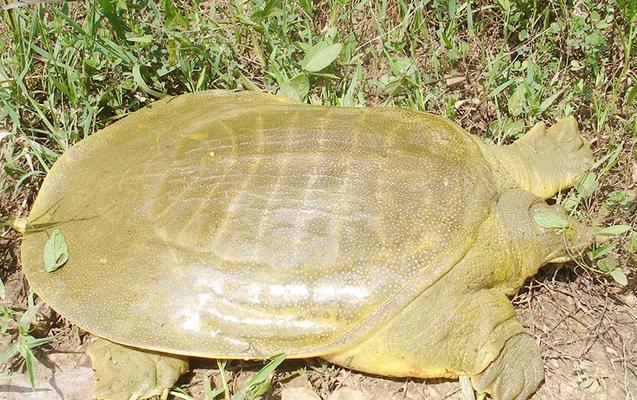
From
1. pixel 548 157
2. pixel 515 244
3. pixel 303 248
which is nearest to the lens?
pixel 303 248

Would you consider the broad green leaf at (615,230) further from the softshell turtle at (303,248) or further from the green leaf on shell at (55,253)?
the green leaf on shell at (55,253)

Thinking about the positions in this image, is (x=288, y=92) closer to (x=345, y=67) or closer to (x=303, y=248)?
(x=345, y=67)

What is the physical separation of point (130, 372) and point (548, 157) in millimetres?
1891

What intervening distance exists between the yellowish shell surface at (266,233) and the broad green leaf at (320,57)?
1.80ft

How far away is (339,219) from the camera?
7.26ft

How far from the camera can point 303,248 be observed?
2.19 m

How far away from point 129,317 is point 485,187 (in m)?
1.35

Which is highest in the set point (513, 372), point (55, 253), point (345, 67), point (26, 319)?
point (345, 67)

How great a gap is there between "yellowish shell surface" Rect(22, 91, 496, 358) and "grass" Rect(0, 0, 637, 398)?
0.60m

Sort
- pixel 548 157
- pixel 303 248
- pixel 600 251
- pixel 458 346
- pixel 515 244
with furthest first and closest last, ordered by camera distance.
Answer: pixel 548 157, pixel 600 251, pixel 515 244, pixel 458 346, pixel 303 248

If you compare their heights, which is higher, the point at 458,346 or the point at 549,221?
the point at 549,221

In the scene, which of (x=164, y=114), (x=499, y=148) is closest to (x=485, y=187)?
(x=499, y=148)

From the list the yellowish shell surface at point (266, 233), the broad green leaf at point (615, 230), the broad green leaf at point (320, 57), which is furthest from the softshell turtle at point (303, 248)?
the broad green leaf at point (320, 57)

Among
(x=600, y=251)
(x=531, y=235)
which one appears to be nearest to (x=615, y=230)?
(x=600, y=251)
